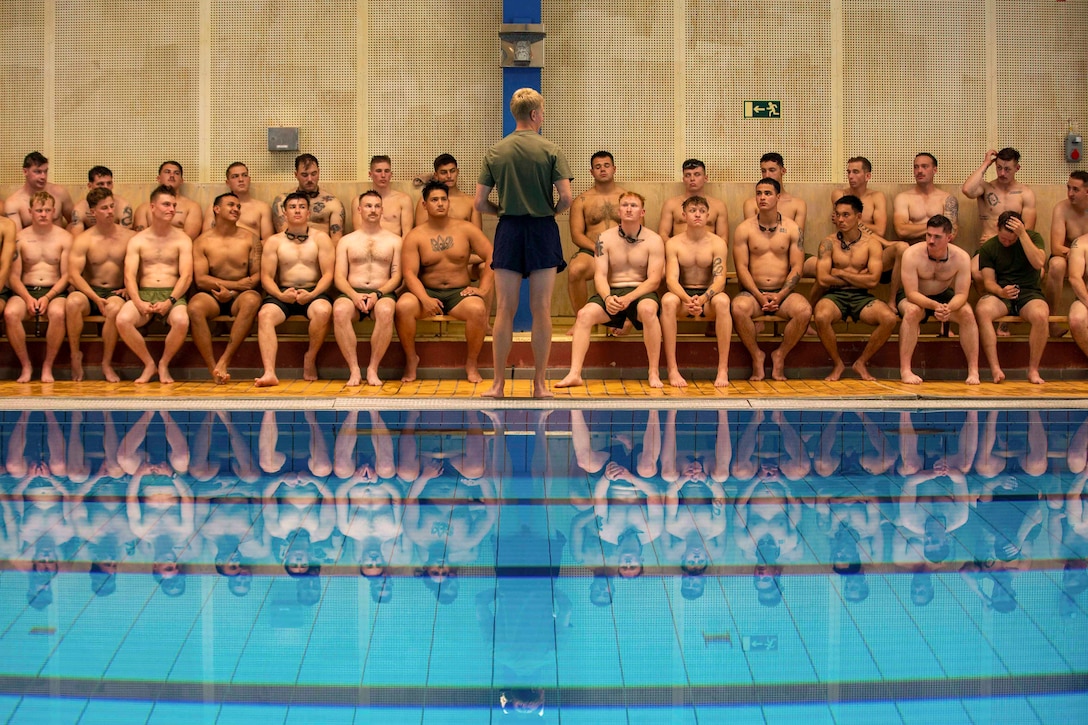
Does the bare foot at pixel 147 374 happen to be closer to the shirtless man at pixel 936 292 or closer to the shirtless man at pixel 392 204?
the shirtless man at pixel 392 204

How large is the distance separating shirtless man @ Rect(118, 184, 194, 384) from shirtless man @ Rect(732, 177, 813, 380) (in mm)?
4627

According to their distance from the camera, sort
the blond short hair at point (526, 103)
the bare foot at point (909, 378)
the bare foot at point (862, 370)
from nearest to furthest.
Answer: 1. the blond short hair at point (526, 103)
2. the bare foot at point (909, 378)
3. the bare foot at point (862, 370)

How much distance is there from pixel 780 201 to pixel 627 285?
89.0 inches

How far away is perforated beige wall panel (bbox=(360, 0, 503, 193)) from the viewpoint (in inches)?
455

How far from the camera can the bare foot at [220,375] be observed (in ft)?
30.3

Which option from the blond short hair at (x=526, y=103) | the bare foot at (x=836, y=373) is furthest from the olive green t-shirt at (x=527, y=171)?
the bare foot at (x=836, y=373)

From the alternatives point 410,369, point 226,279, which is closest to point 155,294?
point 226,279

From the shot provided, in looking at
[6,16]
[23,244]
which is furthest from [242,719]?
[6,16]

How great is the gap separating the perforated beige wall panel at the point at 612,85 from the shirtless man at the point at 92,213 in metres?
4.12

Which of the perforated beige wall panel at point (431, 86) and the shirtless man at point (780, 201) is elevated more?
the perforated beige wall panel at point (431, 86)

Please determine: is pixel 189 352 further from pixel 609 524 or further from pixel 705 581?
pixel 705 581

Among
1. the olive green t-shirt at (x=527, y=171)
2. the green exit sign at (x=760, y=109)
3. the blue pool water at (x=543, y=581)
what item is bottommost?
the blue pool water at (x=543, y=581)

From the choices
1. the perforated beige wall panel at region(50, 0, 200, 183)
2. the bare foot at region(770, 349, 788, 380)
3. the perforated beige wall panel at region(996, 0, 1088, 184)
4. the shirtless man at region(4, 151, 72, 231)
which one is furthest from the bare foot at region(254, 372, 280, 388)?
the perforated beige wall panel at region(996, 0, 1088, 184)

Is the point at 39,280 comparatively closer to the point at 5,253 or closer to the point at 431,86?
the point at 5,253
